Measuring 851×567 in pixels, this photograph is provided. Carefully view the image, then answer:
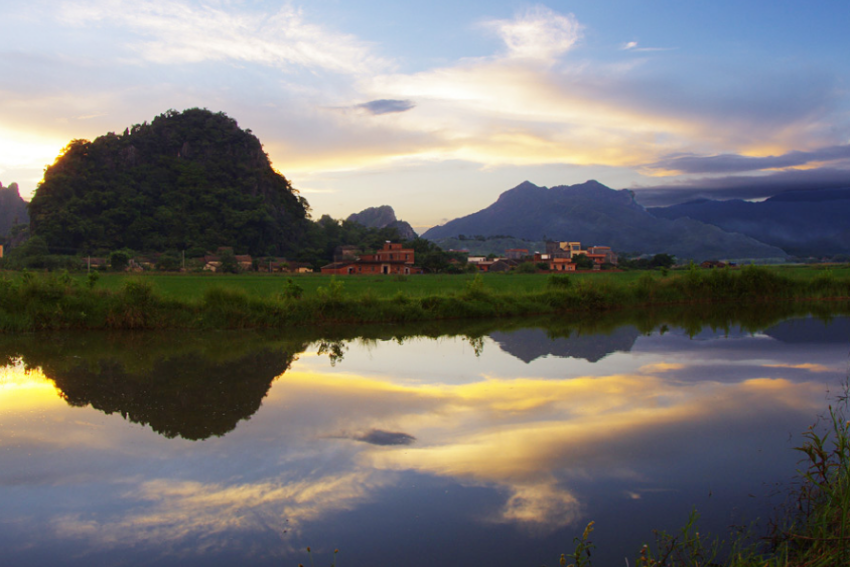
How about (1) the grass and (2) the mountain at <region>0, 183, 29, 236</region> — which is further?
(2) the mountain at <region>0, 183, 29, 236</region>

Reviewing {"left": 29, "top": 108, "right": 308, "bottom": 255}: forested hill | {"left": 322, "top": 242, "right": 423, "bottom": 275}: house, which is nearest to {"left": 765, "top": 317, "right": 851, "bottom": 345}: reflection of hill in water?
{"left": 322, "top": 242, "right": 423, "bottom": 275}: house

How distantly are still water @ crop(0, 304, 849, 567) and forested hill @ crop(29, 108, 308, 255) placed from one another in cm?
4952

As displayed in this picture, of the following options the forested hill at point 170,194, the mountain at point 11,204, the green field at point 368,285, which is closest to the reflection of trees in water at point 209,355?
the green field at point 368,285

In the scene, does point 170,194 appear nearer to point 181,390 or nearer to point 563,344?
point 563,344

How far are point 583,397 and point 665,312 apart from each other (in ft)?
38.5

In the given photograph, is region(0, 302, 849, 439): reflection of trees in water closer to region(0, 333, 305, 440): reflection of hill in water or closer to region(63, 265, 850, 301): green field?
region(0, 333, 305, 440): reflection of hill in water

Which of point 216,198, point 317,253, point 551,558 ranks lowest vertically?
point 551,558

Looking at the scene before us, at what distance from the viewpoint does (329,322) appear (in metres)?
14.0

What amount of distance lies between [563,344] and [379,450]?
23.3ft

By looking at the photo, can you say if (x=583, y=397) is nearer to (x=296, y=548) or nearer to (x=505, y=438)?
(x=505, y=438)

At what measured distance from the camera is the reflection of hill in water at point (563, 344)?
10.5 m

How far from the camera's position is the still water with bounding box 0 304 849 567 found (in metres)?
3.67

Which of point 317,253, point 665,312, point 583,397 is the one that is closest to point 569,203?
point 317,253

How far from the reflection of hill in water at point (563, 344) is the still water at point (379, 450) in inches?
16.4
